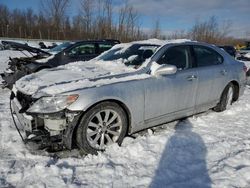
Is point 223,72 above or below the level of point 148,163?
above

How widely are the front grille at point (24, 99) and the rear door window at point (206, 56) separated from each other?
3.05 meters

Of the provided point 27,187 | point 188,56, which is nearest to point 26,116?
point 27,187

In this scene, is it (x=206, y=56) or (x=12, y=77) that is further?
(x=12, y=77)

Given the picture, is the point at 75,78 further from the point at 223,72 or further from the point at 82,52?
the point at 82,52

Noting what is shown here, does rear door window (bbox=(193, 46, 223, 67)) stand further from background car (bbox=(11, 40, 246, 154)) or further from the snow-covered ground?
the snow-covered ground

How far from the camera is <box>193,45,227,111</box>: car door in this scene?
16.5ft

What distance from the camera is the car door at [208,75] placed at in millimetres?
5035

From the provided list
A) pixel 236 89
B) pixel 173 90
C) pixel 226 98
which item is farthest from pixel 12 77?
pixel 236 89

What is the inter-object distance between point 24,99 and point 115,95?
129cm

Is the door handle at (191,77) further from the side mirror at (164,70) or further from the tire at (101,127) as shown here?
the tire at (101,127)

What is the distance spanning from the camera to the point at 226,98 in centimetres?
588

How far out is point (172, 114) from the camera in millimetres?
4582

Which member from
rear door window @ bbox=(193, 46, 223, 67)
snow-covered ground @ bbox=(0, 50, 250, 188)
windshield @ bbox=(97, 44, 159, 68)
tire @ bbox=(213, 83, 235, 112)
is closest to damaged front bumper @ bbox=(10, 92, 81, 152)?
snow-covered ground @ bbox=(0, 50, 250, 188)

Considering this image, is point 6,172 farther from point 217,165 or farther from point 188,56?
point 188,56
